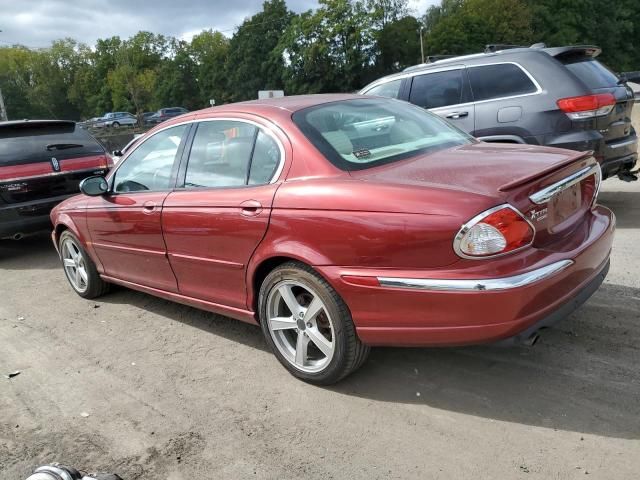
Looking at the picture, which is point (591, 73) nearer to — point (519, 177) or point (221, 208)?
point (519, 177)

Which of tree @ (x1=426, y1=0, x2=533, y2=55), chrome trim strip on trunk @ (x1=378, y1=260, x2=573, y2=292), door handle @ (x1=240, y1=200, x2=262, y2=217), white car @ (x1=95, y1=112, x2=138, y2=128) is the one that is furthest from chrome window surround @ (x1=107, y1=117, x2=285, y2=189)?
tree @ (x1=426, y1=0, x2=533, y2=55)

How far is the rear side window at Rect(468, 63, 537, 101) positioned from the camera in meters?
6.07

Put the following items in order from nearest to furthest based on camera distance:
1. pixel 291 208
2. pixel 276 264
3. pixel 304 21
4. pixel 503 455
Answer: pixel 503 455
pixel 291 208
pixel 276 264
pixel 304 21

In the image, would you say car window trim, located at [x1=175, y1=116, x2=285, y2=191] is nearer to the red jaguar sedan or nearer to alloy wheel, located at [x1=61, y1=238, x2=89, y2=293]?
the red jaguar sedan

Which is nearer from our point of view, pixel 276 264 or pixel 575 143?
pixel 276 264

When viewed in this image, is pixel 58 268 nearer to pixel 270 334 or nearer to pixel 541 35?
pixel 270 334

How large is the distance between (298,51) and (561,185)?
7129 centimetres

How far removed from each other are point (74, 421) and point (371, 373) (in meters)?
1.73

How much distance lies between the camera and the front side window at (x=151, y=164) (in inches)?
158

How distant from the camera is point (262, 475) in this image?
2.54m

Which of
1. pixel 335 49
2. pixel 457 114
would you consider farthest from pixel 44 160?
pixel 335 49

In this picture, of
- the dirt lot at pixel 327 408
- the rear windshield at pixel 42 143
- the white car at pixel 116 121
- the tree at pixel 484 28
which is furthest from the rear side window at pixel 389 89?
the tree at pixel 484 28

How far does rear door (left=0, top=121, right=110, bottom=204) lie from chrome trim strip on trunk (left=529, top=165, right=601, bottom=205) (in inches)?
240

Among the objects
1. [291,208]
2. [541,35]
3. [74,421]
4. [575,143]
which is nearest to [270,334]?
[291,208]
